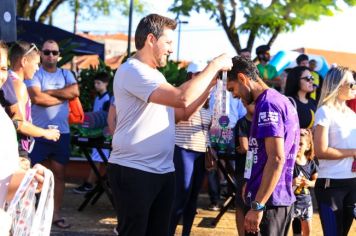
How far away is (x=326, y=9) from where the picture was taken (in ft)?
49.9

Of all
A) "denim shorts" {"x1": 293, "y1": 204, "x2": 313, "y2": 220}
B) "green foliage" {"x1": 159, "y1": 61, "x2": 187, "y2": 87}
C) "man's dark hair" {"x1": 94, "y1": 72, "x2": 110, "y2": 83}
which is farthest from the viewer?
"man's dark hair" {"x1": 94, "y1": 72, "x2": 110, "y2": 83}

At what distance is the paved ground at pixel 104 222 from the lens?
700 cm

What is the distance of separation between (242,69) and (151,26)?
61cm

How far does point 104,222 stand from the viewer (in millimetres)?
7461

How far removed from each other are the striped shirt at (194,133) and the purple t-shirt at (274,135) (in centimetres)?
224

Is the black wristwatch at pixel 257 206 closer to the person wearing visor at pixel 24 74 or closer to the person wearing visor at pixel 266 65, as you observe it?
the person wearing visor at pixel 24 74

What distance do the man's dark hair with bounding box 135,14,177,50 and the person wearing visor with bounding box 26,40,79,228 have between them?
289 centimetres

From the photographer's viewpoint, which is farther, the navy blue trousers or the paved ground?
the paved ground

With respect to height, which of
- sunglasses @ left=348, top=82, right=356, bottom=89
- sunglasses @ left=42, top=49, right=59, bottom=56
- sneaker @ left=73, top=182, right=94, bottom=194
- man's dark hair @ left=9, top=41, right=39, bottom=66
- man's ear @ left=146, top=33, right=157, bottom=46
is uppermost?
man's ear @ left=146, top=33, right=157, bottom=46

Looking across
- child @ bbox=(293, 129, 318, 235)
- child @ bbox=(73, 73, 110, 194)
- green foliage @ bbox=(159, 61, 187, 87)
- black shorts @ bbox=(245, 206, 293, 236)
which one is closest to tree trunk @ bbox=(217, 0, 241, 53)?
child @ bbox=(73, 73, 110, 194)

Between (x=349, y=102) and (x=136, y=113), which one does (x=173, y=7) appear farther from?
(x=136, y=113)

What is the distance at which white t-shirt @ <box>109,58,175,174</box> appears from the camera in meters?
3.89

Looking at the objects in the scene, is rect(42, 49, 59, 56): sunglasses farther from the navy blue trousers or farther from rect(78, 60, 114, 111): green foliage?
rect(78, 60, 114, 111): green foliage

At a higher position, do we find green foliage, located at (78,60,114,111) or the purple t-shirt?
the purple t-shirt
